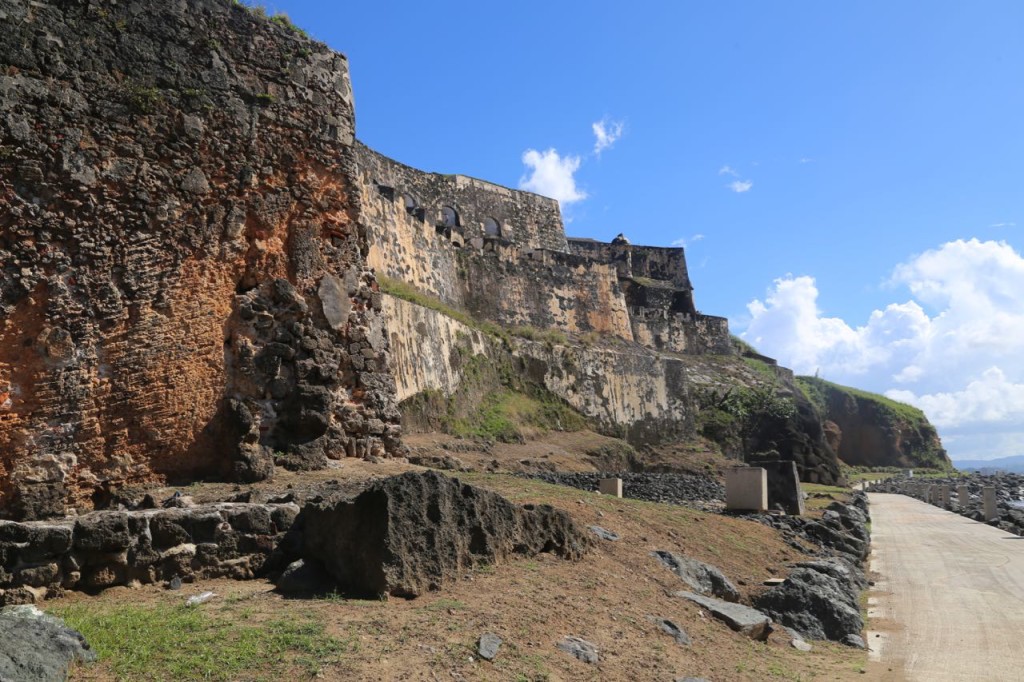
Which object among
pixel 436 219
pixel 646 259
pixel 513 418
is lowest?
pixel 513 418

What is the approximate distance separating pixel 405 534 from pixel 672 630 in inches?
97.0

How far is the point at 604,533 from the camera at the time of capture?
30.9 feet

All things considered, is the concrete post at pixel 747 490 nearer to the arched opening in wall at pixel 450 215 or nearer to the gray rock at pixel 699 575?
the gray rock at pixel 699 575

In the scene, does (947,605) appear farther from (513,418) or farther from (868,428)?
(868,428)

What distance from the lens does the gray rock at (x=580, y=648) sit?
599 cm

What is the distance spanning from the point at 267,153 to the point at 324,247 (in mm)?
1256

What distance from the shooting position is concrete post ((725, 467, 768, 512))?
1615cm

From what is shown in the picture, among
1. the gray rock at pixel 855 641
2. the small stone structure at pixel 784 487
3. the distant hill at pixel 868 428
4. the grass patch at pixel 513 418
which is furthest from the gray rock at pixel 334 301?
the distant hill at pixel 868 428

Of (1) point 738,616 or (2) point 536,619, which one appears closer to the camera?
(2) point 536,619

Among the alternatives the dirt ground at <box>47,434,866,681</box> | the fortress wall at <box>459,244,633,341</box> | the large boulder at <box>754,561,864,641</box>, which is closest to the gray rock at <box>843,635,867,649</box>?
the large boulder at <box>754,561,864,641</box>

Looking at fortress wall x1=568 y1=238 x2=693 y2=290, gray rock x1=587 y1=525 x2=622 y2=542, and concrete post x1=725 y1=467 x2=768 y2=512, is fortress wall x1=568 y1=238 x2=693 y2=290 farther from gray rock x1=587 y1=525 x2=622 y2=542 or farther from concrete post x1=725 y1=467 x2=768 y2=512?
gray rock x1=587 y1=525 x2=622 y2=542

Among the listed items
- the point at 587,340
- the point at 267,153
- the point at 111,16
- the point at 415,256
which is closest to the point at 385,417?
the point at 267,153

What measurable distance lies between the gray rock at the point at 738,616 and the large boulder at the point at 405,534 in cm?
216

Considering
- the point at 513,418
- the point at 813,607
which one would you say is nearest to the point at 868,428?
the point at 513,418
